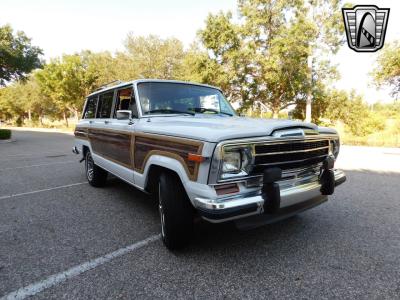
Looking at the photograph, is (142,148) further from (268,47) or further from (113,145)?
(268,47)

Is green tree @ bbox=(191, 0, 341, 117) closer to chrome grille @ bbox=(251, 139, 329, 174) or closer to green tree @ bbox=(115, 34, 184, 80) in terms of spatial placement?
green tree @ bbox=(115, 34, 184, 80)

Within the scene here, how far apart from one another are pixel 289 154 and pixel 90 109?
15.7ft

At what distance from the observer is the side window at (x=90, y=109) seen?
5734 mm

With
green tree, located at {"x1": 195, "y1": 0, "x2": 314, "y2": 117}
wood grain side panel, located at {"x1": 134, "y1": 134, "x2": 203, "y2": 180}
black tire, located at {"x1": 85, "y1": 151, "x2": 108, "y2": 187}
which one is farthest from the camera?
green tree, located at {"x1": 195, "y1": 0, "x2": 314, "y2": 117}

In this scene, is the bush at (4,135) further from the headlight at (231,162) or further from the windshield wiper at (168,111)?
the headlight at (231,162)

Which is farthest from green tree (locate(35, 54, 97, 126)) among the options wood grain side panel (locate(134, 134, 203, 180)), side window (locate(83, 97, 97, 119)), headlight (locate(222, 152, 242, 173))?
headlight (locate(222, 152, 242, 173))

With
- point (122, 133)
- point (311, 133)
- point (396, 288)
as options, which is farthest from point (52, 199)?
point (396, 288)

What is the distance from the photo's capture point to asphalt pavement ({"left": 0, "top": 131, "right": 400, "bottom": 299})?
2.36m

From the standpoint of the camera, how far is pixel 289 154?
2.83 meters

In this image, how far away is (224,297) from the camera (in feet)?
7.41

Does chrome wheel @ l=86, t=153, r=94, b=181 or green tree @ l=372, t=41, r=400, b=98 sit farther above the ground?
green tree @ l=372, t=41, r=400, b=98

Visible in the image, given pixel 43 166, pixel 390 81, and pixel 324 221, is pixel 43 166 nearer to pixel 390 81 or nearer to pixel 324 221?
pixel 324 221

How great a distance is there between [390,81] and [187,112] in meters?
17.8

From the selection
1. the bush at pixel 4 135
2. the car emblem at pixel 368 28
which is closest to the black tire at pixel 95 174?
the car emblem at pixel 368 28
